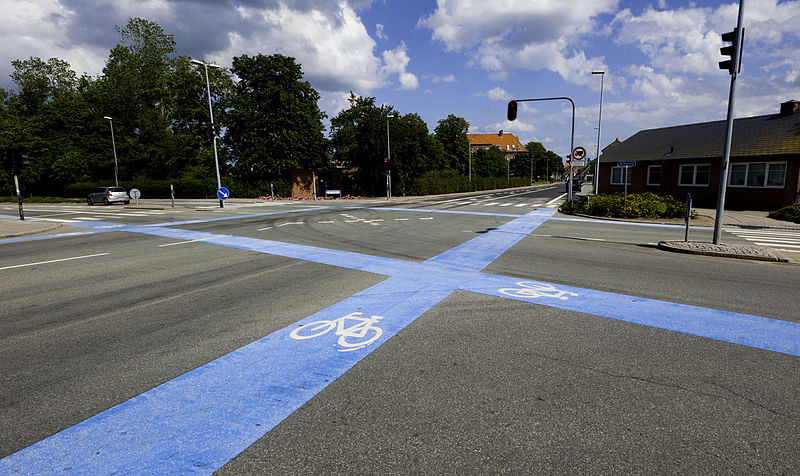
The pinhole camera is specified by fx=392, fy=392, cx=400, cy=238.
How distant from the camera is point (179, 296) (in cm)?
606

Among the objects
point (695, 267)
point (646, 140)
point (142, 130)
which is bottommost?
point (695, 267)

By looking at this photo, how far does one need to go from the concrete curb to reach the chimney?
23.8 m

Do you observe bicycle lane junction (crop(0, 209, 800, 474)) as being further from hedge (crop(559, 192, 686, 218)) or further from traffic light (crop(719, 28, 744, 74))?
hedge (crop(559, 192, 686, 218))

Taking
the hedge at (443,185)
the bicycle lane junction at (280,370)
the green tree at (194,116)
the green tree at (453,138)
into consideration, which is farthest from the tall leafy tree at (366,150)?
the bicycle lane junction at (280,370)

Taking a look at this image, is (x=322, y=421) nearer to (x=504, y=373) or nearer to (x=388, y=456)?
(x=388, y=456)

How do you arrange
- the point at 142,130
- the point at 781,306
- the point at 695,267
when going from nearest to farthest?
the point at 781,306 → the point at 695,267 → the point at 142,130

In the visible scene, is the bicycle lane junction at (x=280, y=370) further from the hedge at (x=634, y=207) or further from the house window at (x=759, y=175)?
the house window at (x=759, y=175)

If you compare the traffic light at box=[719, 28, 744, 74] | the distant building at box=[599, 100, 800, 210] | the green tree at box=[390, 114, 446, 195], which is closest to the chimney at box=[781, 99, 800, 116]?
the distant building at box=[599, 100, 800, 210]

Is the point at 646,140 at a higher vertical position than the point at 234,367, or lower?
higher

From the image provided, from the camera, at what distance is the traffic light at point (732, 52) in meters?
9.48

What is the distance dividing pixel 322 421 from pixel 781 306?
6547 mm

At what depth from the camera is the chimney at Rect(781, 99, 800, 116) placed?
25.3 metres

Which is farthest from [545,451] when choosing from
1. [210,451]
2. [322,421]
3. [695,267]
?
[695,267]

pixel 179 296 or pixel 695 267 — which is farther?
pixel 695 267
